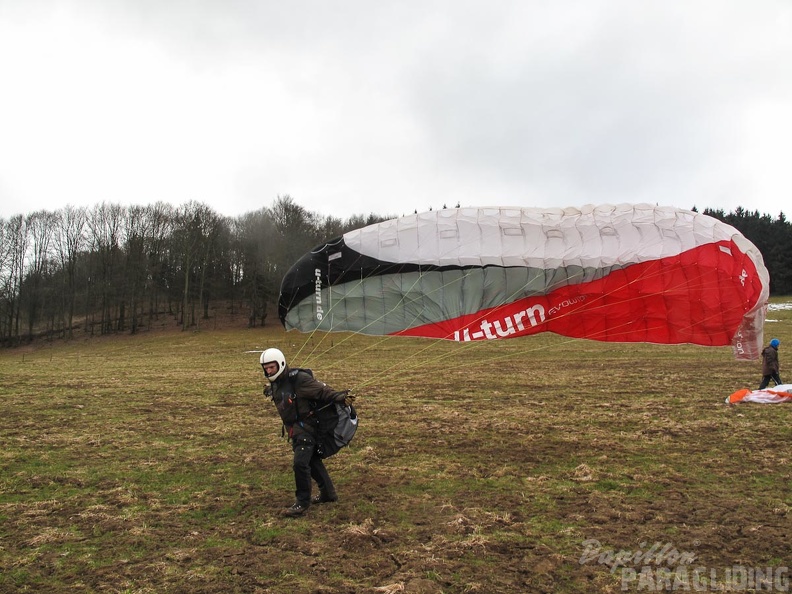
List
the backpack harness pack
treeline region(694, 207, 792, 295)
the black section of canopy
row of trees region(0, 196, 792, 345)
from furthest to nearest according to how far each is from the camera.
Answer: treeline region(694, 207, 792, 295) → row of trees region(0, 196, 792, 345) → the black section of canopy → the backpack harness pack

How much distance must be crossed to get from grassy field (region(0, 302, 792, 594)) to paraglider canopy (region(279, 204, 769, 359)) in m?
1.46

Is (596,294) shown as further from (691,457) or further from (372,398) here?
(372,398)

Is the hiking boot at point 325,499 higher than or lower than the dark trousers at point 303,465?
lower

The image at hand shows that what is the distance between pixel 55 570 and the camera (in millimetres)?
5180

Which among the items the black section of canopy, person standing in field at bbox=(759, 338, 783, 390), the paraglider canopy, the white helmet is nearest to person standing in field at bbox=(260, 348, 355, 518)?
the white helmet

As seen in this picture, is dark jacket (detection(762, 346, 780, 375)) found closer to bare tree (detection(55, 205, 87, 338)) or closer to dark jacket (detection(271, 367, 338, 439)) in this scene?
dark jacket (detection(271, 367, 338, 439))

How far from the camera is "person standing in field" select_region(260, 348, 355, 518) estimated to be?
21.2 ft

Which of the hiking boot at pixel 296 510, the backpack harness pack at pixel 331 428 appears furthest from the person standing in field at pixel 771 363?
the hiking boot at pixel 296 510

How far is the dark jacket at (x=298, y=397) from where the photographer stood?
6.48 m

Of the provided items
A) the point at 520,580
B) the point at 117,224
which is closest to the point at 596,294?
the point at 520,580

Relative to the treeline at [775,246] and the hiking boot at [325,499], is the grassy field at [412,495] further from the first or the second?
the treeline at [775,246]

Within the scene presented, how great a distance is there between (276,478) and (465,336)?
132 inches

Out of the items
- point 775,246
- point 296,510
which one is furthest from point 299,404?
point 775,246

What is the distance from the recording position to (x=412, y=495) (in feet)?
23.3
